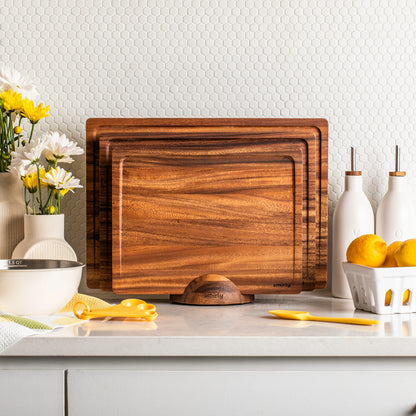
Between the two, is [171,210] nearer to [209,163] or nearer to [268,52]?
[209,163]

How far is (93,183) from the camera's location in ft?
4.42

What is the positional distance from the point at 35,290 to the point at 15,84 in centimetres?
51

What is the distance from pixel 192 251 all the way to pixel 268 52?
52cm

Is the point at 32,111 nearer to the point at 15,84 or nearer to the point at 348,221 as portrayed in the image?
the point at 15,84

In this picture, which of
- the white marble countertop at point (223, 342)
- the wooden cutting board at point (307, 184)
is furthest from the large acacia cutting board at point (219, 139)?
the white marble countertop at point (223, 342)

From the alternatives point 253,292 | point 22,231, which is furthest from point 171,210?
point 22,231

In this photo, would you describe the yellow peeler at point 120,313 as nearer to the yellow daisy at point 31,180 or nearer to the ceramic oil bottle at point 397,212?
the yellow daisy at point 31,180

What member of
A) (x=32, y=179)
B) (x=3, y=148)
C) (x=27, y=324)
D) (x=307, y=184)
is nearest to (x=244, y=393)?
(x=27, y=324)

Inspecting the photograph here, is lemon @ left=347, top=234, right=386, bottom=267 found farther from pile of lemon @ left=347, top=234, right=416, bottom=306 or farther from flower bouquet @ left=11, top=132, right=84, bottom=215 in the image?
flower bouquet @ left=11, top=132, right=84, bottom=215

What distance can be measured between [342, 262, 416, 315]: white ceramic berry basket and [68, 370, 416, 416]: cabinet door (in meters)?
0.19

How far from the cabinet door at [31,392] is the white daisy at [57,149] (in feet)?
1.69

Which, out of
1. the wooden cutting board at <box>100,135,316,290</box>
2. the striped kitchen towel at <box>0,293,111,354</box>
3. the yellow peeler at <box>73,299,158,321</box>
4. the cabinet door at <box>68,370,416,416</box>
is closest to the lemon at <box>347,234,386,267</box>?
the wooden cutting board at <box>100,135,316,290</box>

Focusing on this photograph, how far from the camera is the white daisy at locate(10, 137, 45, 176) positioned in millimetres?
1300

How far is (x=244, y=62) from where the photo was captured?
4.80 feet
